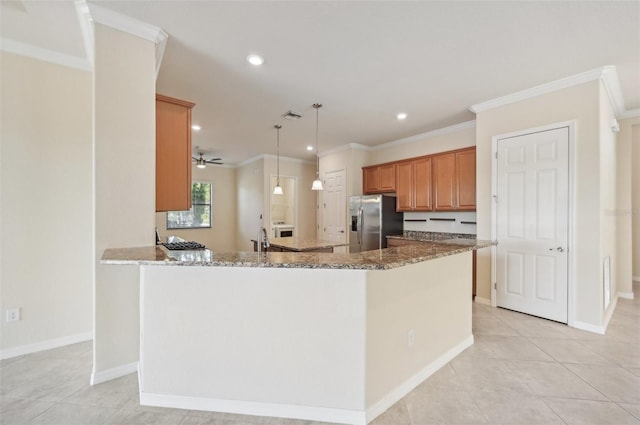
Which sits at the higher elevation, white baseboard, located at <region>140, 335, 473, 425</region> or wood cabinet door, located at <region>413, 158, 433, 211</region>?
wood cabinet door, located at <region>413, 158, 433, 211</region>

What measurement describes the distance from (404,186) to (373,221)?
0.87 meters

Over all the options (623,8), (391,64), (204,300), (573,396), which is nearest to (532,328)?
(573,396)

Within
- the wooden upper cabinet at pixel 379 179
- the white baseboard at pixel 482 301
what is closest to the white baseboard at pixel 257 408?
the white baseboard at pixel 482 301

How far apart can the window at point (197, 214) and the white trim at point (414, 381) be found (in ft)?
23.0

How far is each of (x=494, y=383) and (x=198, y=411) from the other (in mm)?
2111

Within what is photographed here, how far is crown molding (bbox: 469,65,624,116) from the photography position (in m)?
2.96

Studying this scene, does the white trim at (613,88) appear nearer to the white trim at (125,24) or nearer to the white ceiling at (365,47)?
the white ceiling at (365,47)

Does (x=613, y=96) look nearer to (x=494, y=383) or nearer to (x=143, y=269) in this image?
(x=494, y=383)

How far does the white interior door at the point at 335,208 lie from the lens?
242 inches

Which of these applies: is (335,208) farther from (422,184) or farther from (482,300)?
(482,300)

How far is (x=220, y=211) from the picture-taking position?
26.8 feet

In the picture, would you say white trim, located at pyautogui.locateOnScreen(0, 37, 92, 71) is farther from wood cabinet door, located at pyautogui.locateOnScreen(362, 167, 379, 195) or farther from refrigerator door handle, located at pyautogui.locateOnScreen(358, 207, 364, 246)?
wood cabinet door, located at pyautogui.locateOnScreen(362, 167, 379, 195)

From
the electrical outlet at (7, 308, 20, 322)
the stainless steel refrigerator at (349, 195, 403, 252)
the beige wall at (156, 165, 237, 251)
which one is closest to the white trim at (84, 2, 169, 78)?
the electrical outlet at (7, 308, 20, 322)

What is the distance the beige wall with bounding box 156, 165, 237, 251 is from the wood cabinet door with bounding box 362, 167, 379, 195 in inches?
167
